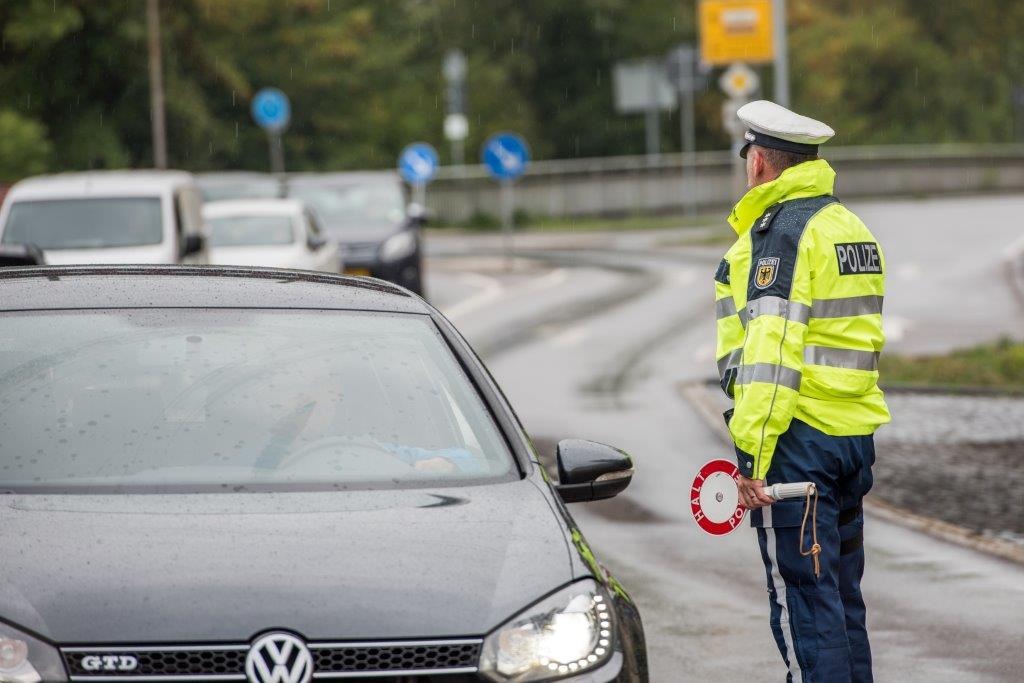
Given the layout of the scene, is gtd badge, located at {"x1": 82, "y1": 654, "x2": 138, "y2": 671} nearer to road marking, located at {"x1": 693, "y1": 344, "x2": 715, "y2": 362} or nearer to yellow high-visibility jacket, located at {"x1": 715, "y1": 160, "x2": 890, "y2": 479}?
yellow high-visibility jacket, located at {"x1": 715, "y1": 160, "x2": 890, "y2": 479}

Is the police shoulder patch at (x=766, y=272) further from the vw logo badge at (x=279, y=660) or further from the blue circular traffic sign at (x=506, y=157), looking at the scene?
the blue circular traffic sign at (x=506, y=157)

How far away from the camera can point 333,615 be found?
159 inches

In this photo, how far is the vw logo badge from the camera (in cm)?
392

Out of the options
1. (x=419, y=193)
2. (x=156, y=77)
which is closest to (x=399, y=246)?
(x=419, y=193)

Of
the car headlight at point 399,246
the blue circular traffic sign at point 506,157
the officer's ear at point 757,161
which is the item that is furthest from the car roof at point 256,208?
the officer's ear at point 757,161

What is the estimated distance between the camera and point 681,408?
1467 cm

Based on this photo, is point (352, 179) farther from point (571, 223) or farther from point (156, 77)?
point (571, 223)

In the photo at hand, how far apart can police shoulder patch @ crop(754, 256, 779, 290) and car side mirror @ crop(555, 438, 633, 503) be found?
633 mm

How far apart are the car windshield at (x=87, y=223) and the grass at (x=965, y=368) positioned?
6.46 meters

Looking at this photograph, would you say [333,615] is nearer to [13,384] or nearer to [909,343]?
[13,384]

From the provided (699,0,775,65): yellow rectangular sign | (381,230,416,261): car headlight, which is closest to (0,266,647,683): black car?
(381,230,416,261): car headlight

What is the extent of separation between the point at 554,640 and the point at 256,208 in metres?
17.1

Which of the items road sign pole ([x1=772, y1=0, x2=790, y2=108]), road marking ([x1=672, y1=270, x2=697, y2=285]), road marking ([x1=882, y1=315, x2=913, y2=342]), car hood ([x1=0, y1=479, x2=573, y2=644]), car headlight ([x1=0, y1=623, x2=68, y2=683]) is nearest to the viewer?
car headlight ([x1=0, y1=623, x2=68, y2=683])

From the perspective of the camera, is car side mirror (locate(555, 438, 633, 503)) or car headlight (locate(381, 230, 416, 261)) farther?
car headlight (locate(381, 230, 416, 261))
